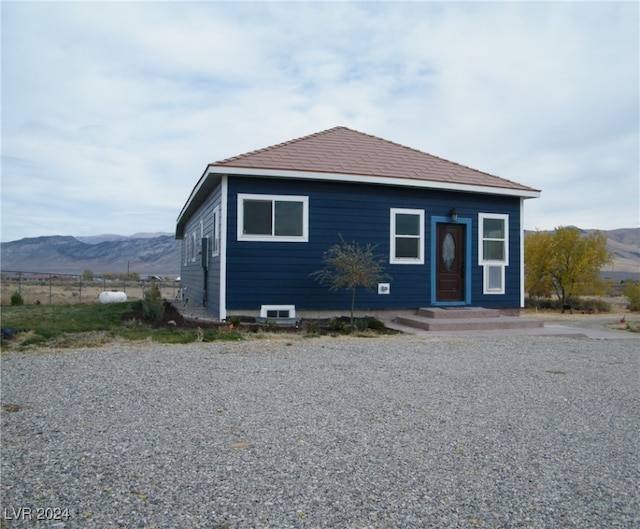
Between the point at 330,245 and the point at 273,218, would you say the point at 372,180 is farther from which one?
the point at 273,218

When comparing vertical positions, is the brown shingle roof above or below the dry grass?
above

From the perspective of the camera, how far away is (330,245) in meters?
11.6

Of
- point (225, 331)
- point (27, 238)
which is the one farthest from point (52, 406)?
point (27, 238)

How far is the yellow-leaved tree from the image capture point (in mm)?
18938

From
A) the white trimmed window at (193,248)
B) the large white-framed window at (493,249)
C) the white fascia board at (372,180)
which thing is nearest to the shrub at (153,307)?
the white fascia board at (372,180)

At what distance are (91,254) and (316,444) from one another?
12415cm

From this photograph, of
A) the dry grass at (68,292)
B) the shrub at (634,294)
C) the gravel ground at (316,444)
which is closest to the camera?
the gravel ground at (316,444)

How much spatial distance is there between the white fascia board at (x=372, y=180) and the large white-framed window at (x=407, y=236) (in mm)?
655

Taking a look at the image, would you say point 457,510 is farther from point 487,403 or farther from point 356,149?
point 356,149

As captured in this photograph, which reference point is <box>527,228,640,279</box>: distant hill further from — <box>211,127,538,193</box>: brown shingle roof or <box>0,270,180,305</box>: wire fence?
<box>211,127,538,193</box>: brown shingle roof

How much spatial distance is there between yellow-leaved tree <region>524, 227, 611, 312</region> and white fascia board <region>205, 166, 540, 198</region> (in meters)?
→ 6.97

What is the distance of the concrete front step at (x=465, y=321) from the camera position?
35.4ft

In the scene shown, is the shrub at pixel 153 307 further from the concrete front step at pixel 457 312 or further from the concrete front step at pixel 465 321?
the concrete front step at pixel 457 312

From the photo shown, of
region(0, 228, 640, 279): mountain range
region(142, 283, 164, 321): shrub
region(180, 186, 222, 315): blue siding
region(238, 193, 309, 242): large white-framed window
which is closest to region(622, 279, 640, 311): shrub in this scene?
region(238, 193, 309, 242): large white-framed window
